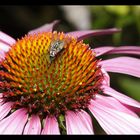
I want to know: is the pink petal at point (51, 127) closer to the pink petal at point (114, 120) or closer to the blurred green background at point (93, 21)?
the pink petal at point (114, 120)

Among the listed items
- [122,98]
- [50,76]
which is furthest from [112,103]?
[50,76]

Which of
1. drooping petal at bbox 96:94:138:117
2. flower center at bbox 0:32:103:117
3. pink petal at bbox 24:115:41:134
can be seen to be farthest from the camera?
drooping petal at bbox 96:94:138:117

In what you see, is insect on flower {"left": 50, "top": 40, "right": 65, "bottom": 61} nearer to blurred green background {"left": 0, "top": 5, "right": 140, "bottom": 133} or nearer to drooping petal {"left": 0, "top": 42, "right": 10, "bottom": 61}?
drooping petal {"left": 0, "top": 42, "right": 10, "bottom": 61}

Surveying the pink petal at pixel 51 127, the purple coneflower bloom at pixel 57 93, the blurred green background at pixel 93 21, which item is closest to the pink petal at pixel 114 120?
the purple coneflower bloom at pixel 57 93

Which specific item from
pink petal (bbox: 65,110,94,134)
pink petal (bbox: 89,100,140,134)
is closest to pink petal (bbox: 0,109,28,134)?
pink petal (bbox: 65,110,94,134)

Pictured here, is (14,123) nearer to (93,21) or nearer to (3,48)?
(3,48)
